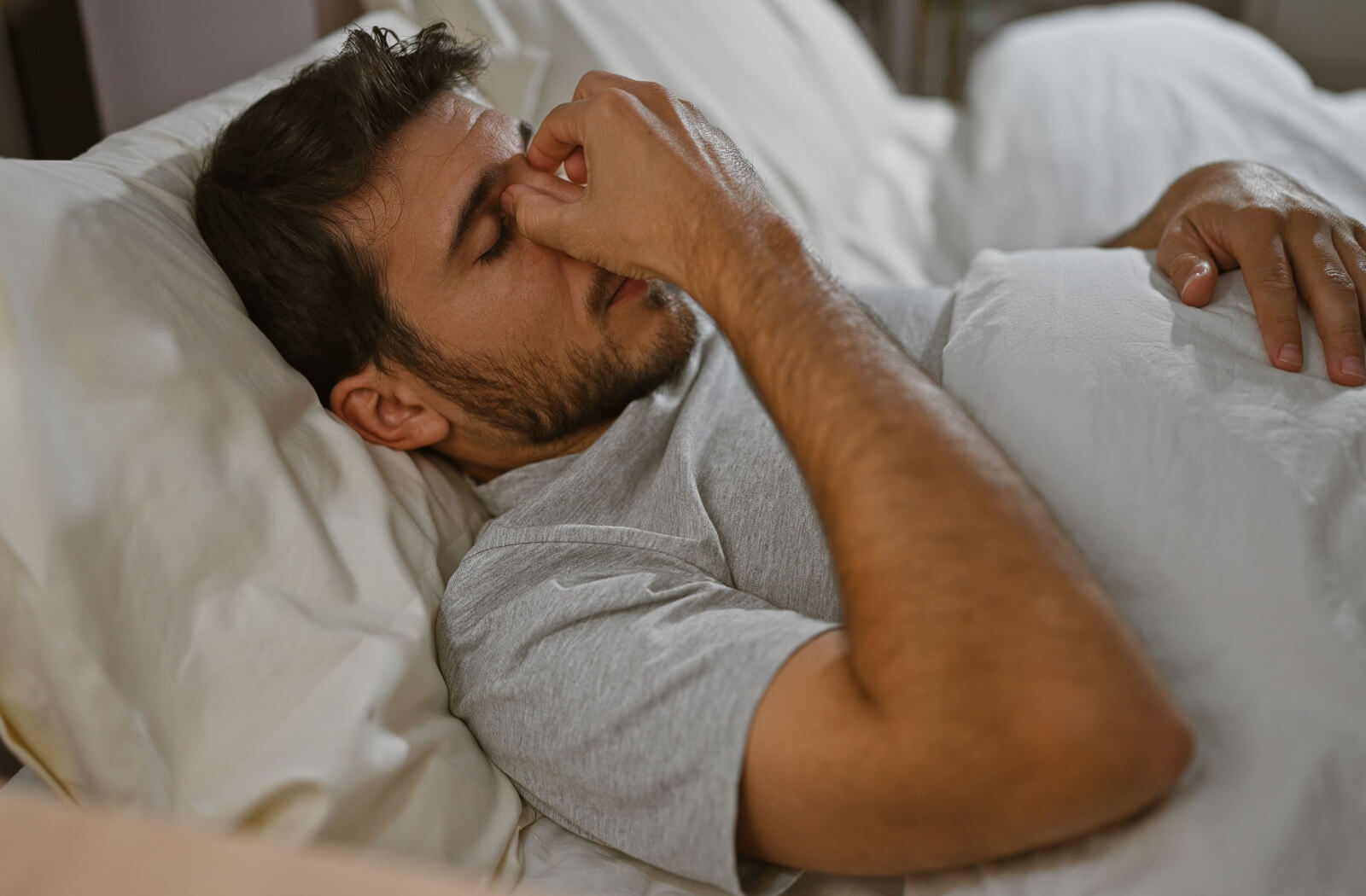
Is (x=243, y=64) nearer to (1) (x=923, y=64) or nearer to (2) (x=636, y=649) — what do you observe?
(2) (x=636, y=649)

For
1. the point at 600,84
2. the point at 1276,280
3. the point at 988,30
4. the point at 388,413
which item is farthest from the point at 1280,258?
the point at 988,30

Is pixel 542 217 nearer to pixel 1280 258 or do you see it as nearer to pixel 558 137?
pixel 558 137

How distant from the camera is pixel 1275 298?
2.79ft

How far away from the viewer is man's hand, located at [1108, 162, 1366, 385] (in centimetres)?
82

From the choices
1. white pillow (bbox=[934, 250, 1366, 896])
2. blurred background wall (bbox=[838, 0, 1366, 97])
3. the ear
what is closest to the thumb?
the ear

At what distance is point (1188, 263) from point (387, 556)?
2.48 feet

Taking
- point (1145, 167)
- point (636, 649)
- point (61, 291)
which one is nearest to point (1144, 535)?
point (636, 649)

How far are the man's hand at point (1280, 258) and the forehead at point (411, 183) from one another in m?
0.67

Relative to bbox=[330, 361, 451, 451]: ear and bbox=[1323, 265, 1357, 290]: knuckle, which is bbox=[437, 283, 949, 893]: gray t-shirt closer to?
bbox=[330, 361, 451, 451]: ear

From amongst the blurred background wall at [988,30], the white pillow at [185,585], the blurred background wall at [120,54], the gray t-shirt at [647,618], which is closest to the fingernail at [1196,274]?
the gray t-shirt at [647,618]

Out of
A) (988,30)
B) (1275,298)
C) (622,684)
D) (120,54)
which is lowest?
(622,684)

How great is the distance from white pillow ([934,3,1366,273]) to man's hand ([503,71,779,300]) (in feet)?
2.74

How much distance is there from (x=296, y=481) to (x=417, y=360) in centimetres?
21

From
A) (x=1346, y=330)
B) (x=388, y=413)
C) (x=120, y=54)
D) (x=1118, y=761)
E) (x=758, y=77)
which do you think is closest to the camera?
(x=1118, y=761)
